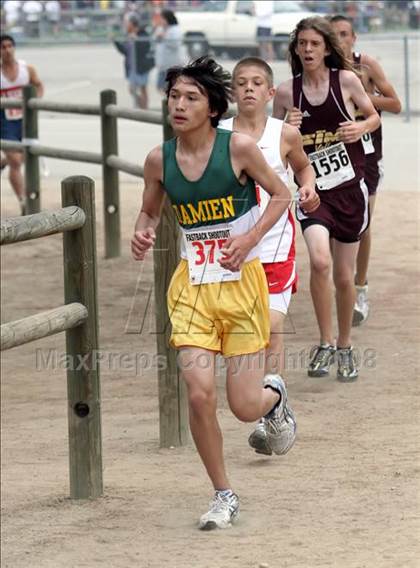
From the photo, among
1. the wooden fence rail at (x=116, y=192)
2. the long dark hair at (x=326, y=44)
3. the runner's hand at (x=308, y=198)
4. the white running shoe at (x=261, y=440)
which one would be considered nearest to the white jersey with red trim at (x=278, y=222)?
the runner's hand at (x=308, y=198)

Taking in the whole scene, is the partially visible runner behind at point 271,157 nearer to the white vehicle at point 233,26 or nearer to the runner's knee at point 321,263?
the runner's knee at point 321,263

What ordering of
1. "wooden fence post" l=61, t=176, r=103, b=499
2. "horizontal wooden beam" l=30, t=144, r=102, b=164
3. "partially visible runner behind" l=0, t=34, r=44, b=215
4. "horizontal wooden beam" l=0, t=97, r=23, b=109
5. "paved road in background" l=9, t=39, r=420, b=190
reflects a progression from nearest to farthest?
"wooden fence post" l=61, t=176, r=103, b=499, "horizontal wooden beam" l=30, t=144, r=102, b=164, "horizontal wooden beam" l=0, t=97, r=23, b=109, "partially visible runner behind" l=0, t=34, r=44, b=215, "paved road in background" l=9, t=39, r=420, b=190

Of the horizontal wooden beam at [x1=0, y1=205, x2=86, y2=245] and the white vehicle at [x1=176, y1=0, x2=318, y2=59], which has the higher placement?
the white vehicle at [x1=176, y1=0, x2=318, y2=59]

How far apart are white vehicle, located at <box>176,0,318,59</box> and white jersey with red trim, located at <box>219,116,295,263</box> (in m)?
15.8

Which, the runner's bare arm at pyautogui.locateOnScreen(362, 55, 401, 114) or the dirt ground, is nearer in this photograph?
the dirt ground

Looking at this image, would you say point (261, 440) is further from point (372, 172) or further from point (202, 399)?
point (372, 172)

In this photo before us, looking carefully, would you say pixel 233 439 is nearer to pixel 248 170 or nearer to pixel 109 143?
pixel 248 170

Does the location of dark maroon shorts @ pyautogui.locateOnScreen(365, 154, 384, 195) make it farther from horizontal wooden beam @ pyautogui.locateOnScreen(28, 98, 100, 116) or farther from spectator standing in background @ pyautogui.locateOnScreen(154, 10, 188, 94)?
spectator standing in background @ pyautogui.locateOnScreen(154, 10, 188, 94)

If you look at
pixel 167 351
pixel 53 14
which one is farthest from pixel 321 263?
pixel 53 14

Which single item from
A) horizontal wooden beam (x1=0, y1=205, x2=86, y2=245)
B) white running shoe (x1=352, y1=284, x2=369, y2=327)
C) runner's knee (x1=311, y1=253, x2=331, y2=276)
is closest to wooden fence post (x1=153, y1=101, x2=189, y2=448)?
horizontal wooden beam (x1=0, y1=205, x2=86, y2=245)

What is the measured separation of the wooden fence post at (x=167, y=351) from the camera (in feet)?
22.6

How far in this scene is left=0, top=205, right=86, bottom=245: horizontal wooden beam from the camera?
5.58 m

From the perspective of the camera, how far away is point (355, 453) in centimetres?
666

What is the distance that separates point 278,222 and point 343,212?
1322mm
